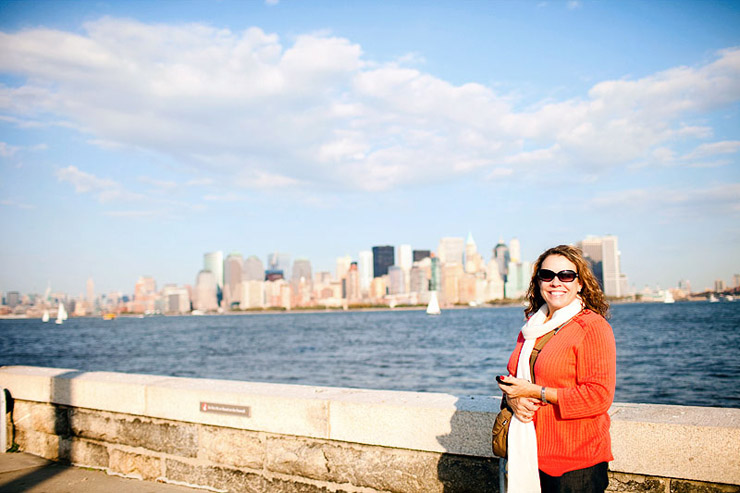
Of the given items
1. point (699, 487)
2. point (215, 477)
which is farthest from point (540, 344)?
point (215, 477)

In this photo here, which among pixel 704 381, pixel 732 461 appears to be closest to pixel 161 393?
pixel 732 461

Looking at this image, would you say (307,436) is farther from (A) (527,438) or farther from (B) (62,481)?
(B) (62,481)

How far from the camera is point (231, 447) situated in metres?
4.66

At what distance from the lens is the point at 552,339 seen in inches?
106

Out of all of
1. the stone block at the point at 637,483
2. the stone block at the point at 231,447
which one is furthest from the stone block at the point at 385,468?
the stone block at the point at 637,483

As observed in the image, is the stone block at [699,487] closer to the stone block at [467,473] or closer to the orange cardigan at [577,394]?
the orange cardigan at [577,394]

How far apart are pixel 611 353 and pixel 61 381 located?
5.15 metres

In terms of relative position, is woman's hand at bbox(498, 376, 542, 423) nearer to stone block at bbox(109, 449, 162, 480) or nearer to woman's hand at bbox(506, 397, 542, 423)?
woman's hand at bbox(506, 397, 542, 423)

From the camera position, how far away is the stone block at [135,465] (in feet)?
16.3

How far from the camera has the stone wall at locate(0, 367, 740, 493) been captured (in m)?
3.16

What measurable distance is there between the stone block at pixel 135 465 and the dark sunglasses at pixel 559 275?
3733 millimetres

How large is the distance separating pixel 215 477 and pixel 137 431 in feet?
3.12

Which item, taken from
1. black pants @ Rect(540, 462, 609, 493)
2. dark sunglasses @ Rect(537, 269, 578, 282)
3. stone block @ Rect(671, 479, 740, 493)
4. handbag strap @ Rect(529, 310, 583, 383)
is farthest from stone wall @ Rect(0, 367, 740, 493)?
dark sunglasses @ Rect(537, 269, 578, 282)

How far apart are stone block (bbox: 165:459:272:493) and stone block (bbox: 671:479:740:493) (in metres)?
2.80
